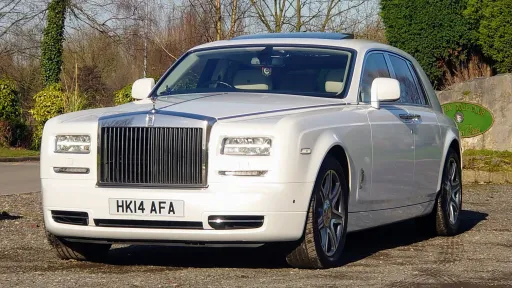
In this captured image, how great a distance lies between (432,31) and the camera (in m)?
23.0

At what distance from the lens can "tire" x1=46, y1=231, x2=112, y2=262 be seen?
26.3ft

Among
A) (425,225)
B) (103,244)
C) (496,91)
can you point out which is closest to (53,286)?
(103,244)

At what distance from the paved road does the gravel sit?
555 cm

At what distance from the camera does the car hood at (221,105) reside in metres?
7.53

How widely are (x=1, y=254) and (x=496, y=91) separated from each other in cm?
1154

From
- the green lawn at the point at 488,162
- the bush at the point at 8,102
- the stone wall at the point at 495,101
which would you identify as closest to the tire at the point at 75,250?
the green lawn at the point at 488,162

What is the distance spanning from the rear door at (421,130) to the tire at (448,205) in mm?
271

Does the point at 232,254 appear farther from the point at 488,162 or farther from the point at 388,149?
the point at 488,162

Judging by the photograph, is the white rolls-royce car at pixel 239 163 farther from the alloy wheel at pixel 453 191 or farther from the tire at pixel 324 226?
the alloy wheel at pixel 453 191

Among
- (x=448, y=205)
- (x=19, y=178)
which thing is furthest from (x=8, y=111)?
(x=448, y=205)

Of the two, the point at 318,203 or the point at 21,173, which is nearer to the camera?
the point at 318,203

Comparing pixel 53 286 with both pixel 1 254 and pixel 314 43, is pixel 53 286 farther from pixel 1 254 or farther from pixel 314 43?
pixel 314 43

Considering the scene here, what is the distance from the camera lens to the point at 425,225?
10.3 metres

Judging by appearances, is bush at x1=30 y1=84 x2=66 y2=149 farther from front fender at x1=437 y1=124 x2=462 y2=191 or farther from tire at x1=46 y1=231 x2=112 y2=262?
tire at x1=46 y1=231 x2=112 y2=262
